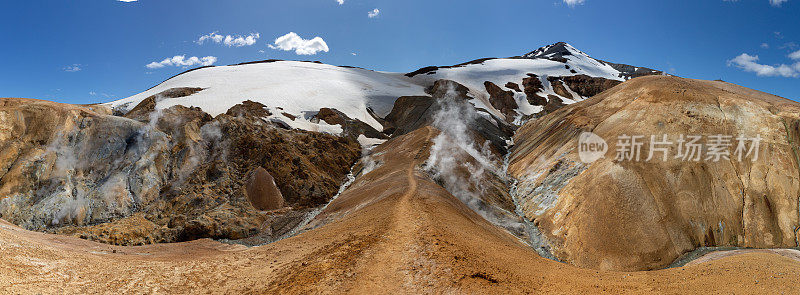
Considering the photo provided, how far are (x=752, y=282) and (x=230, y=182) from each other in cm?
3183

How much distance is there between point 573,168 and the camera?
25938mm

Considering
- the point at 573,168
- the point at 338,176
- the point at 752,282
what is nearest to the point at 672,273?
the point at 752,282

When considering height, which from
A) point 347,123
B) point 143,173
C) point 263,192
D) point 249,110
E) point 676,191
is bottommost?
point 263,192

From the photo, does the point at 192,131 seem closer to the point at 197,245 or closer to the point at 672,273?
the point at 197,245

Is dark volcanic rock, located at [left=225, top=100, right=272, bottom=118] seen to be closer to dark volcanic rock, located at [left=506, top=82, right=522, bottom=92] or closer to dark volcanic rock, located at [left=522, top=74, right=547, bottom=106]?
dark volcanic rock, located at [left=522, top=74, right=547, bottom=106]

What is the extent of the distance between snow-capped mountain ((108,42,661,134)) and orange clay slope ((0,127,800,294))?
102 ft

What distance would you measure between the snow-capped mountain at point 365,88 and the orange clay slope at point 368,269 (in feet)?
102

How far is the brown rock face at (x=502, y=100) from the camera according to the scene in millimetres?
70713

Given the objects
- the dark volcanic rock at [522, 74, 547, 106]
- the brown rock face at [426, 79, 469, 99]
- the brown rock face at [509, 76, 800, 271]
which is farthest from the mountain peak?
the brown rock face at [509, 76, 800, 271]

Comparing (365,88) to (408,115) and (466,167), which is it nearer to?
(408,115)

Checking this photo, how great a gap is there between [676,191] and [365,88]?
56237 mm

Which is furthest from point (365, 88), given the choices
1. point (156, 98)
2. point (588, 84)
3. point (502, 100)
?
point (588, 84)

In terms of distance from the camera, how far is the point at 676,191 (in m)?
20.7

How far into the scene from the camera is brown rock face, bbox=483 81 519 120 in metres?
70.7
